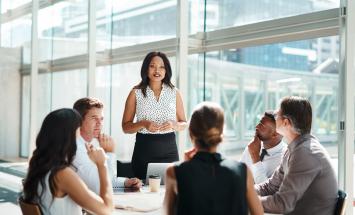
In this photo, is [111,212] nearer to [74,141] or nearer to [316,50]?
[74,141]

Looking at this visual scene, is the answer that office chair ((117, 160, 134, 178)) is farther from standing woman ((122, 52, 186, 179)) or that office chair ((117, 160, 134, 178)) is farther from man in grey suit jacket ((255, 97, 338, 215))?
man in grey suit jacket ((255, 97, 338, 215))

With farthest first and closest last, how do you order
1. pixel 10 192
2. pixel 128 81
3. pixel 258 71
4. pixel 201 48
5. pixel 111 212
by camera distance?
1. pixel 10 192
2. pixel 128 81
3. pixel 201 48
4. pixel 258 71
5. pixel 111 212

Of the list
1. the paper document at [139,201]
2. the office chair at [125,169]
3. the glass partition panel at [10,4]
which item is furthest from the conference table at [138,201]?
the glass partition panel at [10,4]

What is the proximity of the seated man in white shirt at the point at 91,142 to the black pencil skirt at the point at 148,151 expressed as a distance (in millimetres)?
697

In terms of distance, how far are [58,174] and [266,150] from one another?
133 centimetres

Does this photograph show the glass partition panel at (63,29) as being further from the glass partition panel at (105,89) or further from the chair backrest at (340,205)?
the chair backrest at (340,205)

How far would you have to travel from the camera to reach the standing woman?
3.54 meters

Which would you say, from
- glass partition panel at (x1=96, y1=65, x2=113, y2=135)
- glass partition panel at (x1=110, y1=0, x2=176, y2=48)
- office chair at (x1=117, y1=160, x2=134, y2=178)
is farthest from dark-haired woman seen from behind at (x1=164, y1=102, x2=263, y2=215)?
glass partition panel at (x1=96, y1=65, x2=113, y2=135)

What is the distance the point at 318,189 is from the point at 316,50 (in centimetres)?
185

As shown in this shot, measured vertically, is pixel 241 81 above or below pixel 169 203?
above

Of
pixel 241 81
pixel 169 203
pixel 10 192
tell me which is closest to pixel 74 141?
pixel 169 203

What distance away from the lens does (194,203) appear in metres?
1.67

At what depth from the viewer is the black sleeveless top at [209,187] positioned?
5.45 ft

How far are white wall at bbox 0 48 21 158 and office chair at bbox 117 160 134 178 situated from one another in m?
3.66
